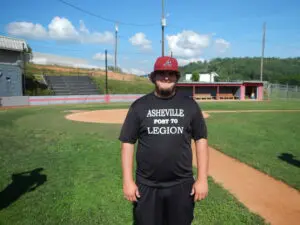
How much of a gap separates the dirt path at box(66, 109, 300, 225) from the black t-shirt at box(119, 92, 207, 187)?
236 cm

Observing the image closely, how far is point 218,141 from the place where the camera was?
10.3 m

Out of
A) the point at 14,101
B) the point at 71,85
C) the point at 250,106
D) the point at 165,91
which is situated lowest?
the point at 250,106

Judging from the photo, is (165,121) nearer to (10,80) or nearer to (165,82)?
(165,82)

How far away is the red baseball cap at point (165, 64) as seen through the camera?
2.73 m

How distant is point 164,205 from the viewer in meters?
2.74

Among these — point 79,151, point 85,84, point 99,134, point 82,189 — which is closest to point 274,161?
point 82,189

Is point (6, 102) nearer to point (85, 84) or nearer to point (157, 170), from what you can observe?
point (85, 84)

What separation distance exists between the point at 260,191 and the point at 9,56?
36.0 m

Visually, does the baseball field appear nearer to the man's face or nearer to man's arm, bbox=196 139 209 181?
man's arm, bbox=196 139 209 181

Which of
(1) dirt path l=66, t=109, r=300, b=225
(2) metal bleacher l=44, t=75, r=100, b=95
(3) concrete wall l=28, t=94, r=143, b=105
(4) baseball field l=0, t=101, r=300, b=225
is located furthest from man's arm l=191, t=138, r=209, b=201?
(2) metal bleacher l=44, t=75, r=100, b=95

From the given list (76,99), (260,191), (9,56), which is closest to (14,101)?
(9,56)

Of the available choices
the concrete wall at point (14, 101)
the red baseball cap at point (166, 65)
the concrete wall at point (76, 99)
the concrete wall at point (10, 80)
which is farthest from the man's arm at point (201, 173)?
the concrete wall at point (10, 80)

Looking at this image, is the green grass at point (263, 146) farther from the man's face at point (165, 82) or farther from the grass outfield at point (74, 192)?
the man's face at point (165, 82)

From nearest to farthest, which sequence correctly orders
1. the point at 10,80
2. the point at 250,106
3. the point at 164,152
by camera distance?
the point at 164,152 < the point at 250,106 < the point at 10,80
